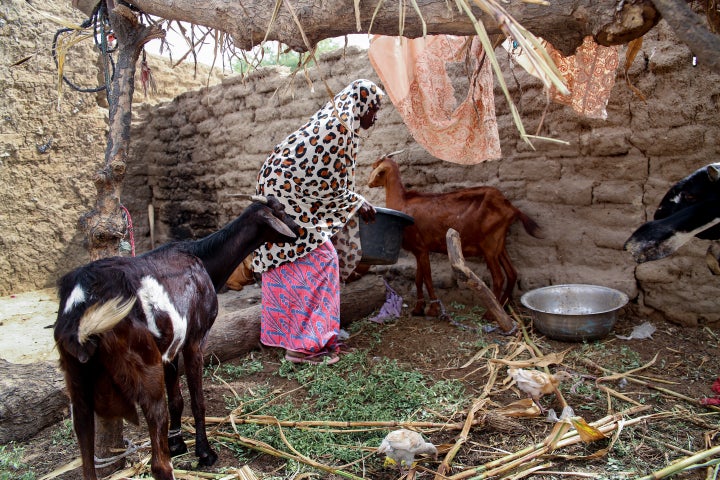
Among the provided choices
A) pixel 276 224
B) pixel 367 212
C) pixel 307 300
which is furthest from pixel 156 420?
pixel 367 212

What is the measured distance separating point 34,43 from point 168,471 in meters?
6.28

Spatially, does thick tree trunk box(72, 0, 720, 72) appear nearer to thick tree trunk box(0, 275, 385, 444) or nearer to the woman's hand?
the woman's hand

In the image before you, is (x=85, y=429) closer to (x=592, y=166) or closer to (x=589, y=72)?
(x=589, y=72)

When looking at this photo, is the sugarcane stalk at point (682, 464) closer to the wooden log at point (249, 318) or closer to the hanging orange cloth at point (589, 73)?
the hanging orange cloth at point (589, 73)

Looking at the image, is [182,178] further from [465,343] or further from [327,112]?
[465,343]

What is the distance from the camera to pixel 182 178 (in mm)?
8297

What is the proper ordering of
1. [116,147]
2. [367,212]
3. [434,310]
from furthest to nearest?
[434,310], [367,212], [116,147]

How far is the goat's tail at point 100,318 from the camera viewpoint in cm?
207

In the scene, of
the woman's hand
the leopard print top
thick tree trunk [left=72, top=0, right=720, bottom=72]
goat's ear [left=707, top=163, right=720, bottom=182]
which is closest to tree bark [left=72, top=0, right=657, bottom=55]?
thick tree trunk [left=72, top=0, right=720, bottom=72]

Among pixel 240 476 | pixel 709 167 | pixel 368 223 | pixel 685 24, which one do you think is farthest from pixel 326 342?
pixel 685 24

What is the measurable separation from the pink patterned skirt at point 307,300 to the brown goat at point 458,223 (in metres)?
1.21

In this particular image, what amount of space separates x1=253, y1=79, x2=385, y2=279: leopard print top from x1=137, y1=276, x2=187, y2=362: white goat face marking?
1507 millimetres

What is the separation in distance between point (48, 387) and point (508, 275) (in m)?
3.80

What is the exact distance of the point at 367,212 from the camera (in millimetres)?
4387
